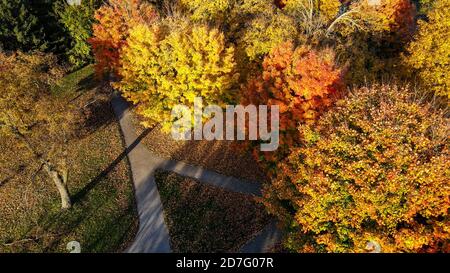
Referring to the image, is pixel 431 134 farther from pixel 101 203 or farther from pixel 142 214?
pixel 101 203

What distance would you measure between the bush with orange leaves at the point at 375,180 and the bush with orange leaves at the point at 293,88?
8.54 feet

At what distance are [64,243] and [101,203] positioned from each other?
3.56 m

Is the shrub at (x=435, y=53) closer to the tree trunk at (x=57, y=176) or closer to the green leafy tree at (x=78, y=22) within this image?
the tree trunk at (x=57, y=176)

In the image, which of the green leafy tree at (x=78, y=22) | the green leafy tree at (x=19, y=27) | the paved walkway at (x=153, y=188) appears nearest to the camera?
the paved walkway at (x=153, y=188)

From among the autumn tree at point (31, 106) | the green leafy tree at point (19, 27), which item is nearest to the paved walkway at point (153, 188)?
the autumn tree at point (31, 106)

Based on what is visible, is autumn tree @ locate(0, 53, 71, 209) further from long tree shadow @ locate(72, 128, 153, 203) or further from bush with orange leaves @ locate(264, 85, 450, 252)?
bush with orange leaves @ locate(264, 85, 450, 252)

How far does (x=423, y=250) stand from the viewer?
1471 cm

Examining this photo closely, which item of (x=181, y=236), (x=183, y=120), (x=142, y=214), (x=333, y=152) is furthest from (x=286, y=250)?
(x=183, y=120)

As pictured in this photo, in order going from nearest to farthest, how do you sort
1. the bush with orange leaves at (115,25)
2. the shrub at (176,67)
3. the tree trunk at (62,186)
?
the tree trunk at (62,186), the shrub at (176,67), the bush with orange leaves at (115,25)

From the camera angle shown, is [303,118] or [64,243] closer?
[303,118]

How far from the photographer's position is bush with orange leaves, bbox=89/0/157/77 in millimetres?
30828

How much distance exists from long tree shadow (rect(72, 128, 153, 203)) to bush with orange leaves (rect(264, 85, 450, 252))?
1569 centimetres

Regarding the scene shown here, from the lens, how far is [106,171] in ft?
93.6

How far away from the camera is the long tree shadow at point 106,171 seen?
26.4 meters
